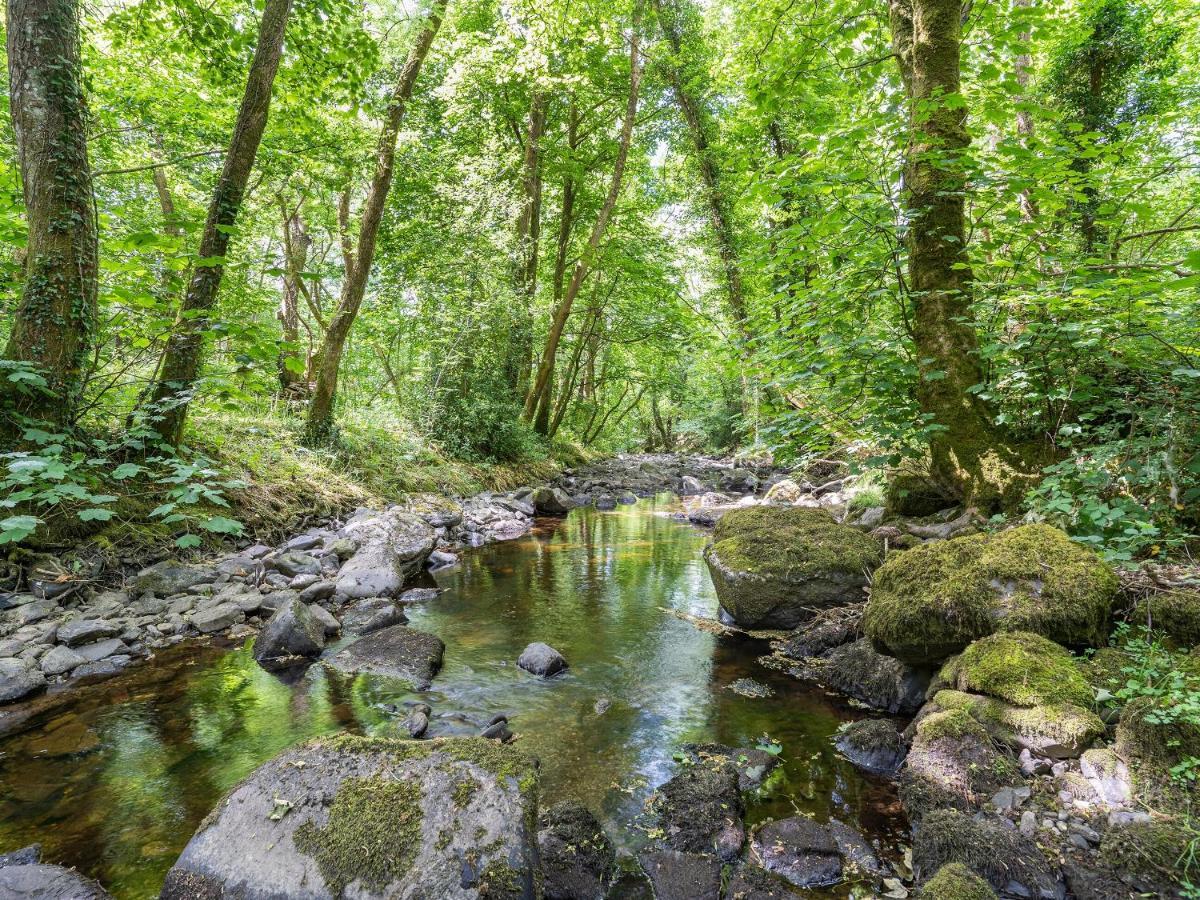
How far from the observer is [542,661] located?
195 inches

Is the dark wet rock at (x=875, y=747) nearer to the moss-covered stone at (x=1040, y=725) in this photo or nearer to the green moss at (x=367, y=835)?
the moss-covered stone at (x=1040, y=725)

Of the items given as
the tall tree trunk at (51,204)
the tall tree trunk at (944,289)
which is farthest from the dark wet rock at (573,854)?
the tall tree trunk at (51,204)

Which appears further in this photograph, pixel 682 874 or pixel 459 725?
pixel 459 725

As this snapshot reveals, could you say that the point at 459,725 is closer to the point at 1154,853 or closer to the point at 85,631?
the point at 85,631

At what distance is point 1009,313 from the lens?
4.73 meters

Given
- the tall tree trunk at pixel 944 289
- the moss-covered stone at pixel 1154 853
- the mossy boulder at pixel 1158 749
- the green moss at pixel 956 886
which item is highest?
the tall tree trunk at pixel 944 289

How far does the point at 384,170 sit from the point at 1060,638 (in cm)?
1145

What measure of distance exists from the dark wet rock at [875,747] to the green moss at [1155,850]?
116 cm

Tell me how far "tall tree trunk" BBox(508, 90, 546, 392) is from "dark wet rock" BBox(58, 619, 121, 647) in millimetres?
11948

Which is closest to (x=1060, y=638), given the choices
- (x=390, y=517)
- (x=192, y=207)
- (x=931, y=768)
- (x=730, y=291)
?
(x=931, y=768)

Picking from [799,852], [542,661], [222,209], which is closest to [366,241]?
[222,209]

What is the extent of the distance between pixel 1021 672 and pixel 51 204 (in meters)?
8.40

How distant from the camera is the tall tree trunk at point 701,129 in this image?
54.4 ft

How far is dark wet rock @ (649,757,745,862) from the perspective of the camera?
2684 mm
